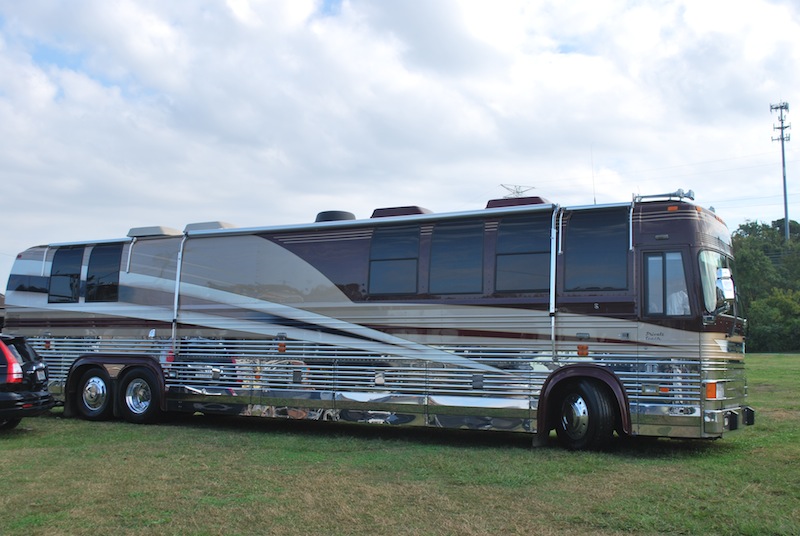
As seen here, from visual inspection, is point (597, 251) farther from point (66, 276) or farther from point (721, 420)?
point (66, 276)

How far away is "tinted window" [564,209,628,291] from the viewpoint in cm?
991

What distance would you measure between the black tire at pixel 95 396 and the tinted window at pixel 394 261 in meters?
5.52

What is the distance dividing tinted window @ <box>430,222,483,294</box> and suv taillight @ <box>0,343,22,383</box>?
20.3 ft

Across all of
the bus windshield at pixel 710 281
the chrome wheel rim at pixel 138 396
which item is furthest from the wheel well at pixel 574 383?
the chrome wheel rim at pixel 138 396

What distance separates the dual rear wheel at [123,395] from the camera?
13281 millimetres

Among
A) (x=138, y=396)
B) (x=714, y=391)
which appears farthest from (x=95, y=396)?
(x=714, y=391)

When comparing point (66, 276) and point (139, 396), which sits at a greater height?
point (66, 276)

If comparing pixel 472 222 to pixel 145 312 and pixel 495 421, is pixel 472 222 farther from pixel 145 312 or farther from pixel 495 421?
pixel 145 312

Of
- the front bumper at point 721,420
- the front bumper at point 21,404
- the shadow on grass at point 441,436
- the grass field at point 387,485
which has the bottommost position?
the grass field at point 387,485

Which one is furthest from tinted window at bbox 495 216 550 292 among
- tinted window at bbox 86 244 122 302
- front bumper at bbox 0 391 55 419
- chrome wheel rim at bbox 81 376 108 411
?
chrome wheel rim at bbox 81 376 108 411

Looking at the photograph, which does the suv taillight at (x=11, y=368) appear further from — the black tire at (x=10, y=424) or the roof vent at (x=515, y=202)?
the roof vent at (x=515, y=202)

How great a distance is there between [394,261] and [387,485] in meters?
4.59

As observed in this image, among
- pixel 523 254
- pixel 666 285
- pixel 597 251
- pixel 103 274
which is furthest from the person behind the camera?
pixel 103 274

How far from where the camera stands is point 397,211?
12094 mm
